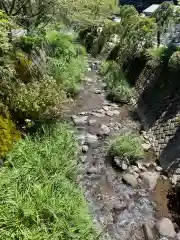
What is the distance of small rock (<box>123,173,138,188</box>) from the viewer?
23.6 feet

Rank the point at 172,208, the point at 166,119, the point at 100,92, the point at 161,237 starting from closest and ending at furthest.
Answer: the point at 161,237, the point at 172,208, the point at 166,119, the point at 100,92

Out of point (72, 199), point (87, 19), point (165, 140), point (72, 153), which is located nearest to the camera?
point (72, 199)

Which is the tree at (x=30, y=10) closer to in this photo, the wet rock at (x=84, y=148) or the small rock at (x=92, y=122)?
the small rock at (x=92, y=122)

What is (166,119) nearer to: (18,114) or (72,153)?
(72,153)

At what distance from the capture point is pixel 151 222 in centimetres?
617

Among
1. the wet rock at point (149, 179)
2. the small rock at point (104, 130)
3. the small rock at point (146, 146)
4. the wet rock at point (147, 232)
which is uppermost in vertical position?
the wet rock at point (147, 232)

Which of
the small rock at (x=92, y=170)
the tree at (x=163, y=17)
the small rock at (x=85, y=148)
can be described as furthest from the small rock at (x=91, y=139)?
the tree at (x=163, y=17)

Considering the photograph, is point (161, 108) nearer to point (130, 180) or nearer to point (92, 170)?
point (130, 180)

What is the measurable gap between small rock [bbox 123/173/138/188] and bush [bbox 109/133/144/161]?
2.17 ft

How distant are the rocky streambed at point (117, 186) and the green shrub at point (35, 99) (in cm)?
156

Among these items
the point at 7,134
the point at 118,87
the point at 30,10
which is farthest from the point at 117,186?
the point at 30,10

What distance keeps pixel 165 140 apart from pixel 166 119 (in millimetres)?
967

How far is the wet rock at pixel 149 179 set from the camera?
23.9 feet

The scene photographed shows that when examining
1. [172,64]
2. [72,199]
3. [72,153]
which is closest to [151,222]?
[72,199]
